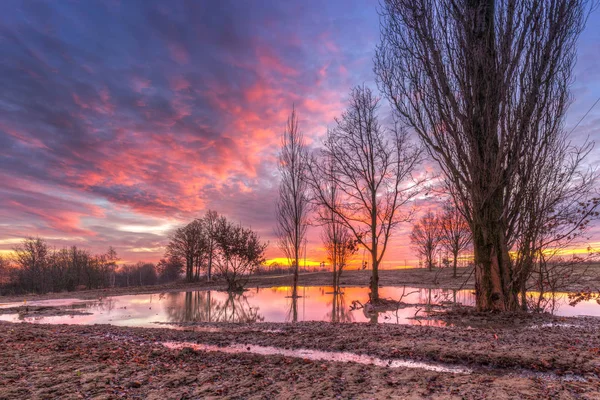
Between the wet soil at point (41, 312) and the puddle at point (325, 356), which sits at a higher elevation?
the puddle at point (325, 356)

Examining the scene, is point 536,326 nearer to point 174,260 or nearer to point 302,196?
point 302,196

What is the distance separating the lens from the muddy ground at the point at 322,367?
12.1ft

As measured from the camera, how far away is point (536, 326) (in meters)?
7.26

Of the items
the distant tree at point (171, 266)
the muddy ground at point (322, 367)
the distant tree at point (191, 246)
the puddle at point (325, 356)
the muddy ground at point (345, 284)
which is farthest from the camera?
the distant tree at point (171, 266)

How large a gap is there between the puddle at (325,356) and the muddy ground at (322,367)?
24 cm

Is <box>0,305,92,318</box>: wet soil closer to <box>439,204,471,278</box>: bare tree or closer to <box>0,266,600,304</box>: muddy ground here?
<box>0,266,600,304</box>: muddy ground

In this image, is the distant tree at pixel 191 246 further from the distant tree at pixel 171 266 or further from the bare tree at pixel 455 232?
the bare tree at pixel 455 232

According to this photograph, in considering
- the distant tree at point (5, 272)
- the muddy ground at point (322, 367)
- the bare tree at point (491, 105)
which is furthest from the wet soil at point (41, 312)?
the distant tree at point (5, 272)

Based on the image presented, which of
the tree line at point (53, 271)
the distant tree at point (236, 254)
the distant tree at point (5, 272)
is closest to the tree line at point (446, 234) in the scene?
the distant tree at point (236, 254)

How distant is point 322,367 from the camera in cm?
465

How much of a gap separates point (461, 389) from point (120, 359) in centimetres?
510

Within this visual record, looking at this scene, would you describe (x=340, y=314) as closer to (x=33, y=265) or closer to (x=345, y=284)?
(x=345, y=284)

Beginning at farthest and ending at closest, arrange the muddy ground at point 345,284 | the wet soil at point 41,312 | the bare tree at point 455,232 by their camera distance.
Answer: the bare tree at point 455,232 → the muddy ground at point 345,284 → the wet soil at point 41,312

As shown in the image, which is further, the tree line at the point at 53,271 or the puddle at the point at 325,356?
the tree line at the point at 53,271
